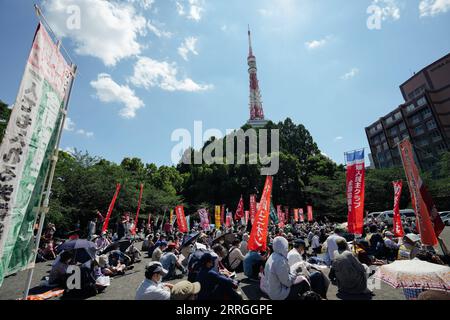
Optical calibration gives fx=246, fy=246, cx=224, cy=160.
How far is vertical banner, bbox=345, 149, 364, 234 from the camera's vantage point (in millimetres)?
6504

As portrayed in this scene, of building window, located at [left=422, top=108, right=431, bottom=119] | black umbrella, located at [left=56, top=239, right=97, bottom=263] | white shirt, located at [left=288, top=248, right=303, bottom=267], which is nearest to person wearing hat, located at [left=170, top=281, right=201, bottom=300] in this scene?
white shirt, located at [left=288, top=248, right=303, bottom=267]

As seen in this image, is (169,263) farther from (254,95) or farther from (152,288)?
(254,95)

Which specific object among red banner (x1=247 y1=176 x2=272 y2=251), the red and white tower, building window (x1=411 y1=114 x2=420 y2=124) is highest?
the red and white tower

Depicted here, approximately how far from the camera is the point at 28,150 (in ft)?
9.32

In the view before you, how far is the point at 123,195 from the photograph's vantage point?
76.7 ft

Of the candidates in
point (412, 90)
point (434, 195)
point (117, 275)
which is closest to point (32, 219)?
point (117, 275)

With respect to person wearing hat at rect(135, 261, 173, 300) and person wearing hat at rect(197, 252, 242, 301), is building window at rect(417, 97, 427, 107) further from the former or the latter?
person wearing hat at rect(135, 261, 173, 300)

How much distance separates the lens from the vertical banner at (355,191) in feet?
21.3

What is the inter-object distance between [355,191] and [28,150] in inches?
282

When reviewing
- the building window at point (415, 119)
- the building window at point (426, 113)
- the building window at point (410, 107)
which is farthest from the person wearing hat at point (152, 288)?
the building window at point (410, 107)

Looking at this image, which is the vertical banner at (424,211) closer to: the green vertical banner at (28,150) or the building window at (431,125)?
the green vertical banner at (28,150)

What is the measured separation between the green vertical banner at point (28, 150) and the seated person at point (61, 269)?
10.8 ft

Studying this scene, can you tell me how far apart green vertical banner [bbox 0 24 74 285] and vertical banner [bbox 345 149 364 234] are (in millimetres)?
6647
